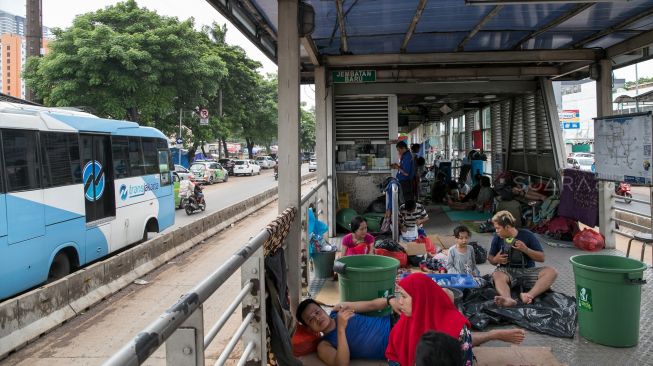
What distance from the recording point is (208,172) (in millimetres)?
35156

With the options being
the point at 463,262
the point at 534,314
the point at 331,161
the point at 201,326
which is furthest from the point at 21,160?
the point at 534,314

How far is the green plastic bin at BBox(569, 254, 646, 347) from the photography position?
4.23 meters

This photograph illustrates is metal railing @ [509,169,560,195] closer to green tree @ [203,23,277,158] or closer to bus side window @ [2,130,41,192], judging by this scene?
bus side window @ [2,130,41,192]

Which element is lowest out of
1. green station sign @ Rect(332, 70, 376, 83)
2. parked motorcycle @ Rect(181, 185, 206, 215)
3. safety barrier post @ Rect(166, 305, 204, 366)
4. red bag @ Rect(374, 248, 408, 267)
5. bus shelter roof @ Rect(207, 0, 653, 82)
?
parked motorcycle @ Rect(181, 185, 206, 215)

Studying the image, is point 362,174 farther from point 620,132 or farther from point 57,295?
point 57,295

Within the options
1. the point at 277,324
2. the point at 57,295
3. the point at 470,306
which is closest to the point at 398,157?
the point at 470,306

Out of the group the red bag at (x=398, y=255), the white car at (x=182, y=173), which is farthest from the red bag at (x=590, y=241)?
the white car at (x=182, y=173)

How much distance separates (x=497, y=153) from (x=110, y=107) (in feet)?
53.4

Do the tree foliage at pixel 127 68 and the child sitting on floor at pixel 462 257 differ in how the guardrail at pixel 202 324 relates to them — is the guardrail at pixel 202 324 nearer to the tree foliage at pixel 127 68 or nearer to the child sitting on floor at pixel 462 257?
the child sitting on floor at pixel 462 257

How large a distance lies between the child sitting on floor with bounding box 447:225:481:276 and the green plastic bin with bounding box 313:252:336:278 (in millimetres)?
1527

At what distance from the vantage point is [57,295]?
748cm

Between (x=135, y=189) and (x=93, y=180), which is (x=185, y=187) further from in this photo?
(x=93, y=180)

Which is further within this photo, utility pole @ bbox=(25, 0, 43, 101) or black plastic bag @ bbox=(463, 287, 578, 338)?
utility pole @ bbox=(25, 0, 43, 101)

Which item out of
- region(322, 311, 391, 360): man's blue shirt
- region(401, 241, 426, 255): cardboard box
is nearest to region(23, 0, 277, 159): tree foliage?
region(401, 241, 426, 255): cardboard box
